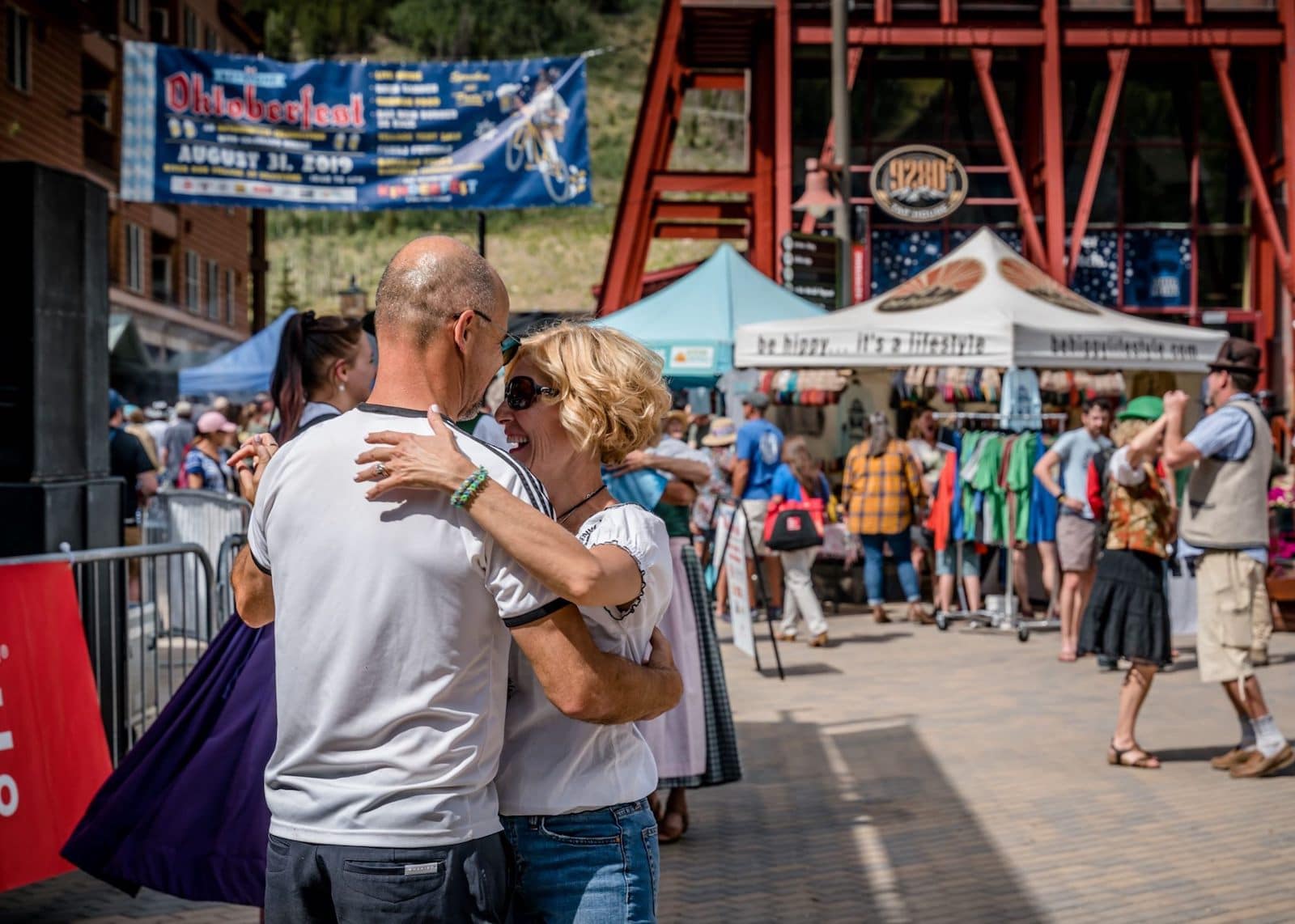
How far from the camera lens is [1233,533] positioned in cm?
723

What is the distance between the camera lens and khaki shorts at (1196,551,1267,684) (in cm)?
712

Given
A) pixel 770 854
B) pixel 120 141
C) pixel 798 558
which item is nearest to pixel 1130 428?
pixel 798 558

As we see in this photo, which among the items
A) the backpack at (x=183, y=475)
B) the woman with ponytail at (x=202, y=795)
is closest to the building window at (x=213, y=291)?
the backpack at (x=183, y=475)

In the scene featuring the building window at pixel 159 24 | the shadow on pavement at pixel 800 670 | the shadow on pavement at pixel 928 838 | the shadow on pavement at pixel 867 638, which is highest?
the building window at pixel 159 24

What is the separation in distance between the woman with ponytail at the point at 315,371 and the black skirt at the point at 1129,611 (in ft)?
14.9

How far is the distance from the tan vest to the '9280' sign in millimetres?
11268

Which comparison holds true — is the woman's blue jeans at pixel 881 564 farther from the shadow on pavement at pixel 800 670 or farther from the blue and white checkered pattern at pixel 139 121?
the blue and white checkered pattern at pixel 139 121

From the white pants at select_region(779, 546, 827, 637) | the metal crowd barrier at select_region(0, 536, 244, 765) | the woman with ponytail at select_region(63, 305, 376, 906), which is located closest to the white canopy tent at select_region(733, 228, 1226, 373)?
the white pants at select_region(779, 546, 827, 637)

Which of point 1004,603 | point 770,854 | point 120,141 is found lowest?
point 770,854

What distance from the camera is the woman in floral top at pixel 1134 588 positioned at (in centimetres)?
743

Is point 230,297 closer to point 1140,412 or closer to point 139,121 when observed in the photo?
point 139,121

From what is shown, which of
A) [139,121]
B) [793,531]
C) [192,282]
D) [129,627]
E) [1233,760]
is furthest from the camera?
[192,282]

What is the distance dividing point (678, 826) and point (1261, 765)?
300 cm

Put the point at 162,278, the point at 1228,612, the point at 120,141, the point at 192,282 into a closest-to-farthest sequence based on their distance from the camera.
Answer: the point at 1228,612, the point at 120,141, the point at 162,278, the point at 192,282
